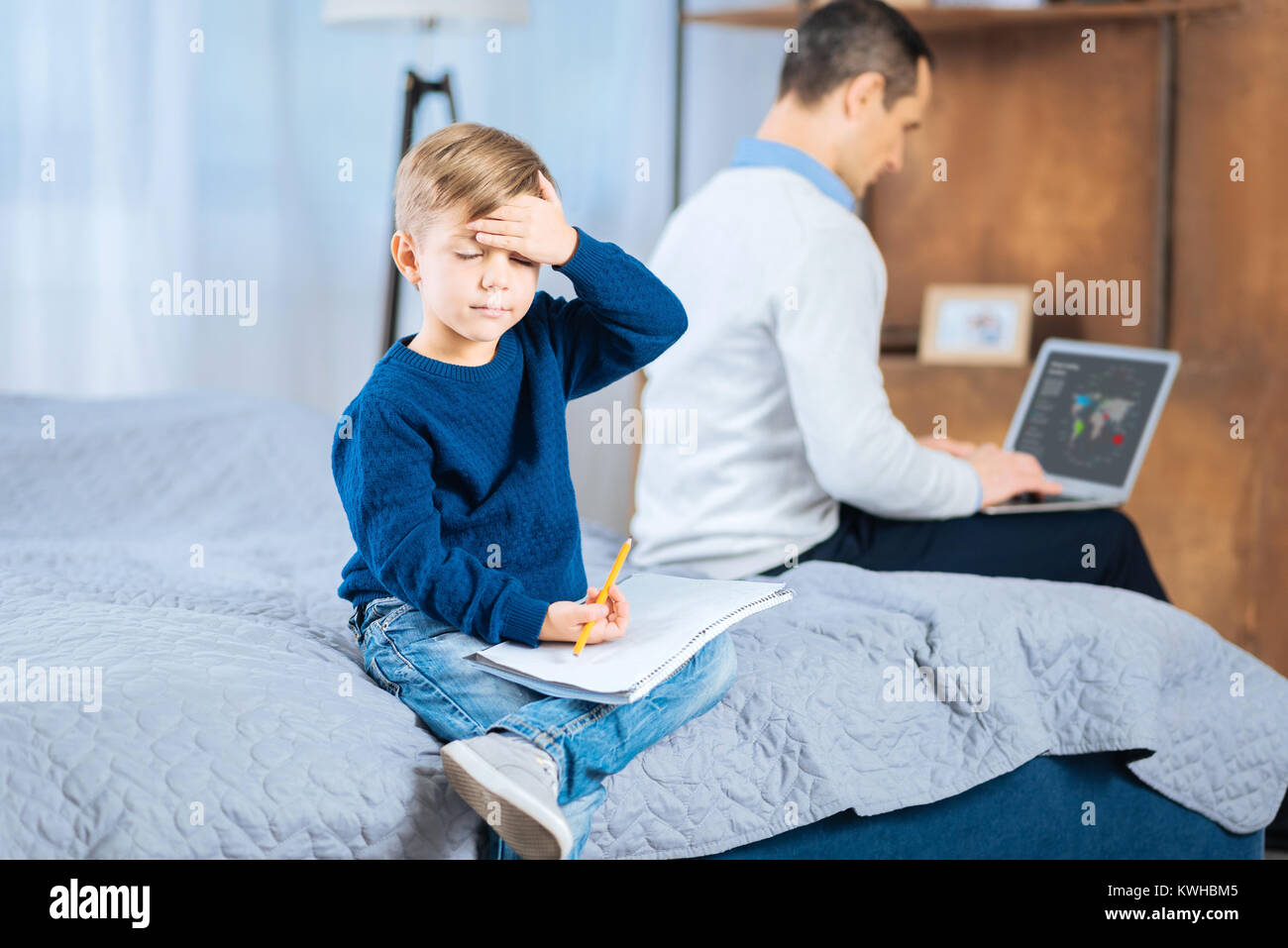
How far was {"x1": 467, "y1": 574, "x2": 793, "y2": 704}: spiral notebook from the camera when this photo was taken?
952 millimetres

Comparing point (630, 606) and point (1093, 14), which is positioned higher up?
point (1093, 14)

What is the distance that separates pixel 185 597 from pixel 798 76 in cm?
106

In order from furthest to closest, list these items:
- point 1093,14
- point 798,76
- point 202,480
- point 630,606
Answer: point 1093,14, point 202,480, point 798,76, point 630,606

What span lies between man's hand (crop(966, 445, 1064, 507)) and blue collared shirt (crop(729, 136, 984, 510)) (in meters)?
0.38

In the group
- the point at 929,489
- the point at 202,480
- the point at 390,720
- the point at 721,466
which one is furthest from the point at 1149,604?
the point at 202,480

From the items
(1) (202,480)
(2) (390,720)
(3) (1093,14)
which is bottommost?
(2) (390,720)

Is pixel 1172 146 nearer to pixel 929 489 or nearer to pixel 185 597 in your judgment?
pixel 929 489

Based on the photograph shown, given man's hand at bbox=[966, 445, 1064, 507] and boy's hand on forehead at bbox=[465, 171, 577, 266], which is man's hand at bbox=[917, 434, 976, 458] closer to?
man's hand at bbox=[966, 445, 1064, 507]

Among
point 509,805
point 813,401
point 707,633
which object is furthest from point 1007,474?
point 509,805

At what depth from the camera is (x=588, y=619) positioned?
99 centimetres

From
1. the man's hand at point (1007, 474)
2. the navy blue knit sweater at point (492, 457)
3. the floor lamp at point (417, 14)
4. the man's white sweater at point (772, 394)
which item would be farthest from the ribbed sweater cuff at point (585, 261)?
the floor lamp at point (417, 14)

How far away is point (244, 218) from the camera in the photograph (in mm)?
2869

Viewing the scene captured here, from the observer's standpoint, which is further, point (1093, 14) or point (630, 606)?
point (1093, 14)

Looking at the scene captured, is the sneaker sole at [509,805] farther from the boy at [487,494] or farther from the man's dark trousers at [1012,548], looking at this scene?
the man's dark trousers at [1012,548]
